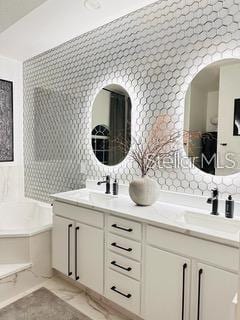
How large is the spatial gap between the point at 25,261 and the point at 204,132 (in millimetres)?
2065

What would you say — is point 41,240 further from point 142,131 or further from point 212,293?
point 212,293

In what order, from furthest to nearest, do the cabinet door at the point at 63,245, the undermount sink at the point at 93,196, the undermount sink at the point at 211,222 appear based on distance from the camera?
the undermount sink at the point at 93,196
the cabinet door at the point at 63,245
the undermount sink at the point at 211,222

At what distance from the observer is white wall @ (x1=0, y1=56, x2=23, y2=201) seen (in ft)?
11.2

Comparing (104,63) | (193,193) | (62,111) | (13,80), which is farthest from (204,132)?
(13,80)

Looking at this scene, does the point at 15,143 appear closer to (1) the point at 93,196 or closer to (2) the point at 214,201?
(1) the point at 93,196

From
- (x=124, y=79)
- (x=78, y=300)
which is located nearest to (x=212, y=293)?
(x=78, y=300)

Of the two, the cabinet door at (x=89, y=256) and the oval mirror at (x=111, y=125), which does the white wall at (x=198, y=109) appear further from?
the cabinet door at (x=89, y=256)

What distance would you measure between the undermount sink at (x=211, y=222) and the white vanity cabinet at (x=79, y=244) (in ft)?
2.28

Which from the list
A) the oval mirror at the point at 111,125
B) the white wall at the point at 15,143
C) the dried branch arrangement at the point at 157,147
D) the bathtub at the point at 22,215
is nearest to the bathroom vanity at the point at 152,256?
the dried branch arrangement at the point at 157,147

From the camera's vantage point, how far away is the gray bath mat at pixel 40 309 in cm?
200

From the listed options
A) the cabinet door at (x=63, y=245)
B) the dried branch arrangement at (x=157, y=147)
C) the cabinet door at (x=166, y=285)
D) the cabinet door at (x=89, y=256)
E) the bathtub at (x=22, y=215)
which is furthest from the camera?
the bathtub at (x=22, y=215)

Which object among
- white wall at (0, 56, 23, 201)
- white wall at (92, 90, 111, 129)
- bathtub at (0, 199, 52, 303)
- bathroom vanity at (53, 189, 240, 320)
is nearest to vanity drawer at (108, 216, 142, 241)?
bathroom vanity at (53, 189, 240, 320)

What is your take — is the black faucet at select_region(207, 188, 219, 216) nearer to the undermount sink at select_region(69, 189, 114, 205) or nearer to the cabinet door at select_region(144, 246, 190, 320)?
the cabinet door at select_region(144, 246, 190, 320)

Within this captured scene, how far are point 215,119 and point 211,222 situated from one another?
799mm
